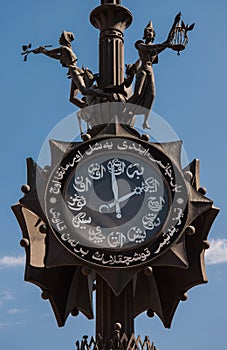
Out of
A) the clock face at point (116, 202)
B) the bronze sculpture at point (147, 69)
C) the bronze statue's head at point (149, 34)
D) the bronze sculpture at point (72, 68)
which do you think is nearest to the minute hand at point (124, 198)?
the clock face at point (116, 202)

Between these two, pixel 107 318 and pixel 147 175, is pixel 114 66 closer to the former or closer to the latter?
pixel 147 175

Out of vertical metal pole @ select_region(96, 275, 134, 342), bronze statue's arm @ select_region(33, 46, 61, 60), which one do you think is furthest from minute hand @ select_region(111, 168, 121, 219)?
bronze statue's arm @ select_region(33, 46, 61, 60)

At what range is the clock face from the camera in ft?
36.0

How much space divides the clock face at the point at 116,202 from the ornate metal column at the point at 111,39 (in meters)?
1.43

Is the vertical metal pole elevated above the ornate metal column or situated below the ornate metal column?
below

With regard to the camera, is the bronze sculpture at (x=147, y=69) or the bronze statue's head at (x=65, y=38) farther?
the bronze statue's head at (x=65, y=38)

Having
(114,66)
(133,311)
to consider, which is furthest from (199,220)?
(114,66)

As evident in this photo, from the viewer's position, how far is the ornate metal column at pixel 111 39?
12.6m

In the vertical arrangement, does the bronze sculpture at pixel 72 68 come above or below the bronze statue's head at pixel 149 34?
below

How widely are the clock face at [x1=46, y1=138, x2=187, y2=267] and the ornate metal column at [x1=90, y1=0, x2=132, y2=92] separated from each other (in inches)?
56.2

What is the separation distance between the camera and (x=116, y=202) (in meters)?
11.4

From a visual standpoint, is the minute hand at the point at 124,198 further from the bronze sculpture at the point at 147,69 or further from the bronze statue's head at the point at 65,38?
the bronze statue's head at the point at 65,38

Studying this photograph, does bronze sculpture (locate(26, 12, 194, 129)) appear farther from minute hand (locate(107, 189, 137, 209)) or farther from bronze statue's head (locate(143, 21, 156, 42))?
minute hand (locate(107, 189, 137, 209))

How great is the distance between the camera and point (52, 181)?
11.3 metres
